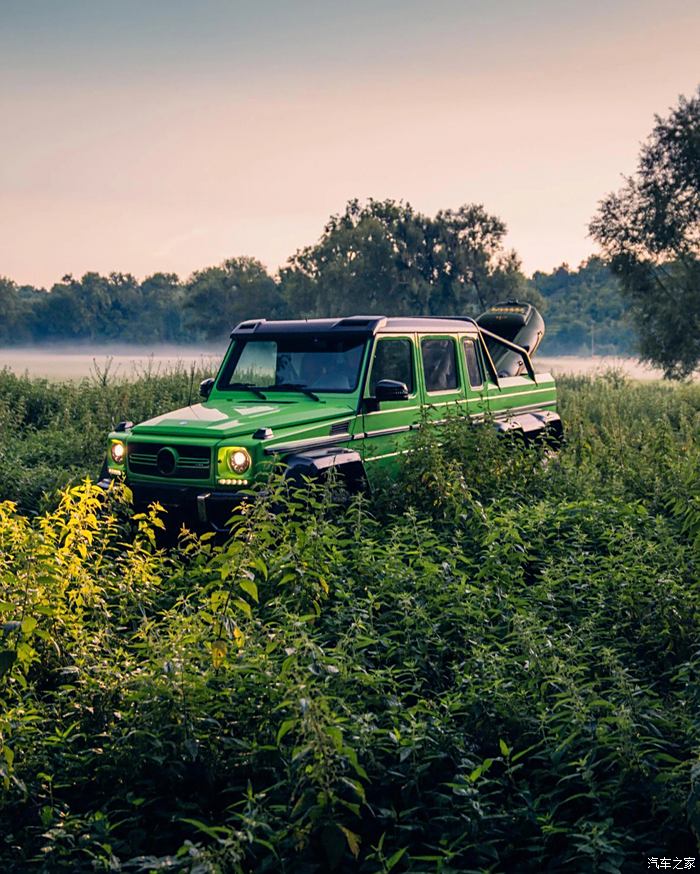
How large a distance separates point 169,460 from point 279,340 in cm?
196

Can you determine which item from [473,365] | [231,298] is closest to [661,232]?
[473,365]

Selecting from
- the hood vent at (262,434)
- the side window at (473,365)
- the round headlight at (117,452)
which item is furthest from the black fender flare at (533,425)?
the round headlight at (117,452)

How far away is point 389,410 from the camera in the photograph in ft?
29.4

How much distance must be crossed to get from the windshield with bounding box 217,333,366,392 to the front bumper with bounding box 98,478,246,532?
1685mm

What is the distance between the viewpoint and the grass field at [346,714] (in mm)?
3969

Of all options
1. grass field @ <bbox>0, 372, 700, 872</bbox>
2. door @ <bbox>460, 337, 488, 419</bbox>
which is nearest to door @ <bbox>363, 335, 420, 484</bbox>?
door @ <bbox>460, 337, 488, 419</bbox>

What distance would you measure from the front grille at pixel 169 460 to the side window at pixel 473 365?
373 cm

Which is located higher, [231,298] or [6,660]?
[231,298]

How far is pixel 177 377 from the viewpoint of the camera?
806 inches

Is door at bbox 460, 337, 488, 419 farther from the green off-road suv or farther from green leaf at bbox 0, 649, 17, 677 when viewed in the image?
green leaf at bbox 0, 649, 17, 677

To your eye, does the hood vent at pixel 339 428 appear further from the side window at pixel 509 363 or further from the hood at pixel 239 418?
the side window at pixel 509 363

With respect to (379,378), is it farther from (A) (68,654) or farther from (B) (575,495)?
(A) (68,654)

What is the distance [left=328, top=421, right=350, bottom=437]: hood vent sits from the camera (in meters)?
8.28

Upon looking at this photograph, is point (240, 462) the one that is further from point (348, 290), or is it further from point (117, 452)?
point (348, 290)
